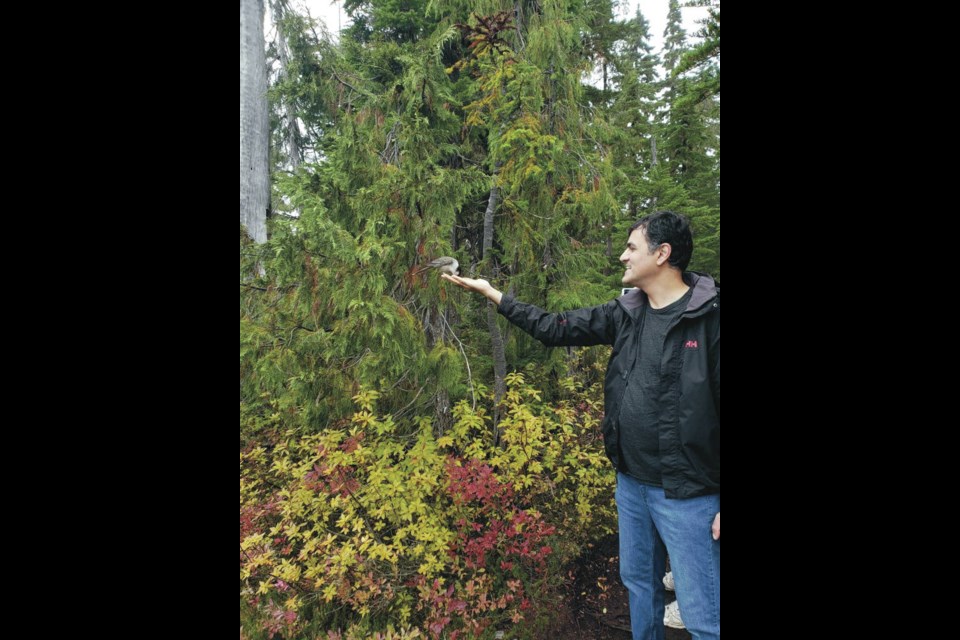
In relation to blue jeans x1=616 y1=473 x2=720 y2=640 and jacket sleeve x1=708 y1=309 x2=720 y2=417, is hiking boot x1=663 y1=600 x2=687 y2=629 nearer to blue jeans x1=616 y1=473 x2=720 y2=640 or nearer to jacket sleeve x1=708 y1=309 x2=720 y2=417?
blue jeans x1=616 y1=473 x2=720 y2=640

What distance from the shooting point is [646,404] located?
5.44 feet

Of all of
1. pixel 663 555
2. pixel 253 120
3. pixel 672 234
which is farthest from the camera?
pixel 253 120

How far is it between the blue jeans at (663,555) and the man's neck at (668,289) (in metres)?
0.69

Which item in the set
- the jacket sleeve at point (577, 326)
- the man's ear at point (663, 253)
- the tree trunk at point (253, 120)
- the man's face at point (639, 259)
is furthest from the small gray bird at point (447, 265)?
the tree trunk at point (253, 120)

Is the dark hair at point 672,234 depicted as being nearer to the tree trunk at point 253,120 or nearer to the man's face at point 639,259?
the man's face at point 639,259

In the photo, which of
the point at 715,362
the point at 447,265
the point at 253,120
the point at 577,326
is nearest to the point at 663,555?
the point at 715,362

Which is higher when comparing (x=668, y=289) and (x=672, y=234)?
(x=672, y=234)

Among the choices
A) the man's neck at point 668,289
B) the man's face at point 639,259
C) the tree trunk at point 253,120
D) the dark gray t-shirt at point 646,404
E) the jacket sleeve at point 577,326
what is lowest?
the dark gray t-shirt at point 646,404

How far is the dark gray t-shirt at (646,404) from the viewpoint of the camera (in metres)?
1.65

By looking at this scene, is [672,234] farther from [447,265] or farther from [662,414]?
[447,265]

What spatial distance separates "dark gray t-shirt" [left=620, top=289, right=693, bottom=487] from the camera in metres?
1.65

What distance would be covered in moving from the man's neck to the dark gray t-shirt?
0.02m

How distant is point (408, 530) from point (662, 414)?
1.34 metres
